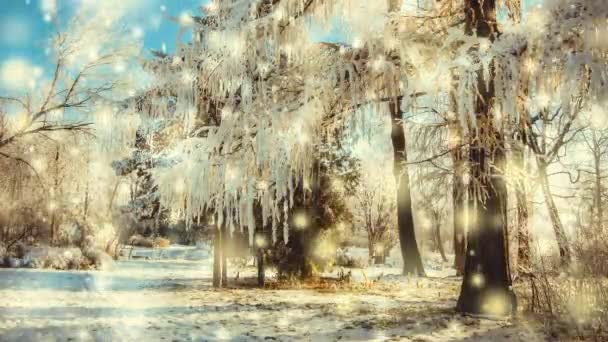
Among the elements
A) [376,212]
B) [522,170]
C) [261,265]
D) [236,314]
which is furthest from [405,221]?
[376,212]

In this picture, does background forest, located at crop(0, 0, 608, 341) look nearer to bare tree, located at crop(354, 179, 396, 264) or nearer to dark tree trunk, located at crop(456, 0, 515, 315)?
dark tree trunk, located at crop(456, 0, 515, 315)

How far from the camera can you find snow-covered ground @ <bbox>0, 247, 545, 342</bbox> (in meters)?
6.82

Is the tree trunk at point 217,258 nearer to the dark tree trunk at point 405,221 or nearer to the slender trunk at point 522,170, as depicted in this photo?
the dark tree trunk at point 405,221

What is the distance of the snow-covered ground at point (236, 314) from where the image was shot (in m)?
6.82

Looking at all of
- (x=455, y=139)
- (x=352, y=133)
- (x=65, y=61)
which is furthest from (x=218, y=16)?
(x=65, y=61)

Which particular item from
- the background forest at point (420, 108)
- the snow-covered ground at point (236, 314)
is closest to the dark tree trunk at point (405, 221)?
the snow-covered ground at point (236, 314)

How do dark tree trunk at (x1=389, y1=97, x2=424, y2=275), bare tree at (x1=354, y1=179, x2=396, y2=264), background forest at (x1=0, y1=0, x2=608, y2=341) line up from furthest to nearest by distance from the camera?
bare tree at (x1=354, y1=179, x2=396, y2=264), dark tree trunk at (x1=389, y1=97, x2=424, y2=275), background forest at (x1=0, y1=0, x2=608, y2=341)

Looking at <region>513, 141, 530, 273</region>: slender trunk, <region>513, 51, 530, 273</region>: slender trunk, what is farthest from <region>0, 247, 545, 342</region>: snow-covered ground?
<region>513, 51, 530, 273</region>: slender trunk

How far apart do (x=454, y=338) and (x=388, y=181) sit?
23384 mm

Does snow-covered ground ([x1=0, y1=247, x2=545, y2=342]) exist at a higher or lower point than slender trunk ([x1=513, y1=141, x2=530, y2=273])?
lower

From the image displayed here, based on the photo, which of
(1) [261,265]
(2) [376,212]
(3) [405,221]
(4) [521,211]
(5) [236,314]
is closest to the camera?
(4) [521,211]

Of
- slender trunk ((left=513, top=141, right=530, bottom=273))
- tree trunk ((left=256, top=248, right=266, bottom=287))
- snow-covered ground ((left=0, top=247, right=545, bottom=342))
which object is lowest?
snow-covered ground ((left=0, top=247, right=545, bottom=342))

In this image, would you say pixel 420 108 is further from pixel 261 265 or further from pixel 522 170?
pixel 261 265

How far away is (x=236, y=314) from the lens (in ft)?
28.8
